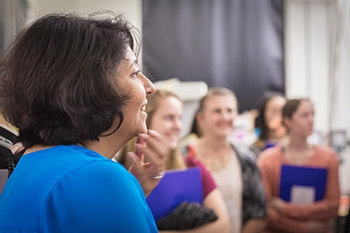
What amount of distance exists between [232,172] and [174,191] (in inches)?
24.0

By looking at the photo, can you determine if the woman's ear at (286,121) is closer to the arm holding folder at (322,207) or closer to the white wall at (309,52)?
the arm holding folder at (322,207)

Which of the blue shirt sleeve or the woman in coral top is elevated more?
Result: the blue shirt sleeve

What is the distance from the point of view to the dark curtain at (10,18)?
6.81ft

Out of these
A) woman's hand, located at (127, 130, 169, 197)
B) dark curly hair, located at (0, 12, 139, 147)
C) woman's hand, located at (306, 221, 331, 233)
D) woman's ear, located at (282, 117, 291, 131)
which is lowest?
woman's hand, located at (306, 221, 331, 233)

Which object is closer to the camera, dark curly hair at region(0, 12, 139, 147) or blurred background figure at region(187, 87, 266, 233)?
dark curly hair at region(0, 12, 139, 147)

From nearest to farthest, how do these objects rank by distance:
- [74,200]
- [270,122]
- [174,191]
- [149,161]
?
[74,200]
[149,161]
[174,191]
[270,122]

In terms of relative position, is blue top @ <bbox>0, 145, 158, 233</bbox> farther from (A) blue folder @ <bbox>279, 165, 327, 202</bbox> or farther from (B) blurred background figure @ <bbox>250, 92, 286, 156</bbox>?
(B) blurred background figure @ <bbox>250, 92, 286, 156</bbox>

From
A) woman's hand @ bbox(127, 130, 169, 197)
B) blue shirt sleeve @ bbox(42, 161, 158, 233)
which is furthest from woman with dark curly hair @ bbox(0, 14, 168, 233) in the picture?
woman's hand @ bbox(127, 130, 169, 197)

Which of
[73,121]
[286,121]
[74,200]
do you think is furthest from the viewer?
[286,121]

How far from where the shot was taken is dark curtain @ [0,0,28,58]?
6.81 feet

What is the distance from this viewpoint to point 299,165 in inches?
118

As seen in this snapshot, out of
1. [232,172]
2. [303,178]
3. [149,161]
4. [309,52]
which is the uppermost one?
[149,161]

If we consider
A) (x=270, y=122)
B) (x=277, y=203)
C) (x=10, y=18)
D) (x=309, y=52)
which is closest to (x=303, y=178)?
(x=277, y=203)

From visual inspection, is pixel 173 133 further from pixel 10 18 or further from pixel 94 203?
pixel 94 203
